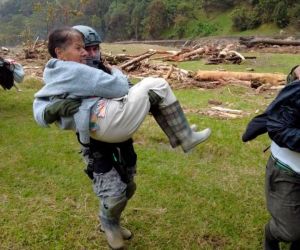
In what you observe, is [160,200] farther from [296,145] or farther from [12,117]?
[12,117]

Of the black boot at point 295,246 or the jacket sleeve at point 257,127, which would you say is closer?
the jacket sleeve at point 257,127

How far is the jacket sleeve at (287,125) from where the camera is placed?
2.60 metres

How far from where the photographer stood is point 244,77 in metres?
12.4

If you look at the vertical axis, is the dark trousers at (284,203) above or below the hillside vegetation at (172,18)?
Result: above

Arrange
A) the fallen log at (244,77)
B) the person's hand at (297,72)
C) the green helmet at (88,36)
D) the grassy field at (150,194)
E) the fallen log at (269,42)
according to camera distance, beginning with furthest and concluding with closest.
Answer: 1. the fallen log at (269,42)
2. the fallen log at (244,77)
3. the grassy field at (150,194)
4. the green helmet at (88,36)
5. the person's hand at (297,72)

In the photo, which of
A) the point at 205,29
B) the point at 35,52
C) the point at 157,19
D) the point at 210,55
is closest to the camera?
the point at 210,55

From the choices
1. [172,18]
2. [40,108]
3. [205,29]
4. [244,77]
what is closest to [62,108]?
[40,108]

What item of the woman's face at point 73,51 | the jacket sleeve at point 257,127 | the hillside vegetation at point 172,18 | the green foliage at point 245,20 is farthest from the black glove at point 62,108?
the green foliage at point 245,20

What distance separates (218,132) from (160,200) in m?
2.50

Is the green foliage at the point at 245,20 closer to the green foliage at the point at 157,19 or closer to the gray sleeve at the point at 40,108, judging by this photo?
the green foliage at the point at 157,19

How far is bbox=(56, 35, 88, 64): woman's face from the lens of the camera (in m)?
2.90

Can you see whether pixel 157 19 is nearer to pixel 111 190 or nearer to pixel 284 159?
pixel 111 190

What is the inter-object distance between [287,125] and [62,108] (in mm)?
1381

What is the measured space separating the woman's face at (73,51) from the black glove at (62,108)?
0.91 ft
